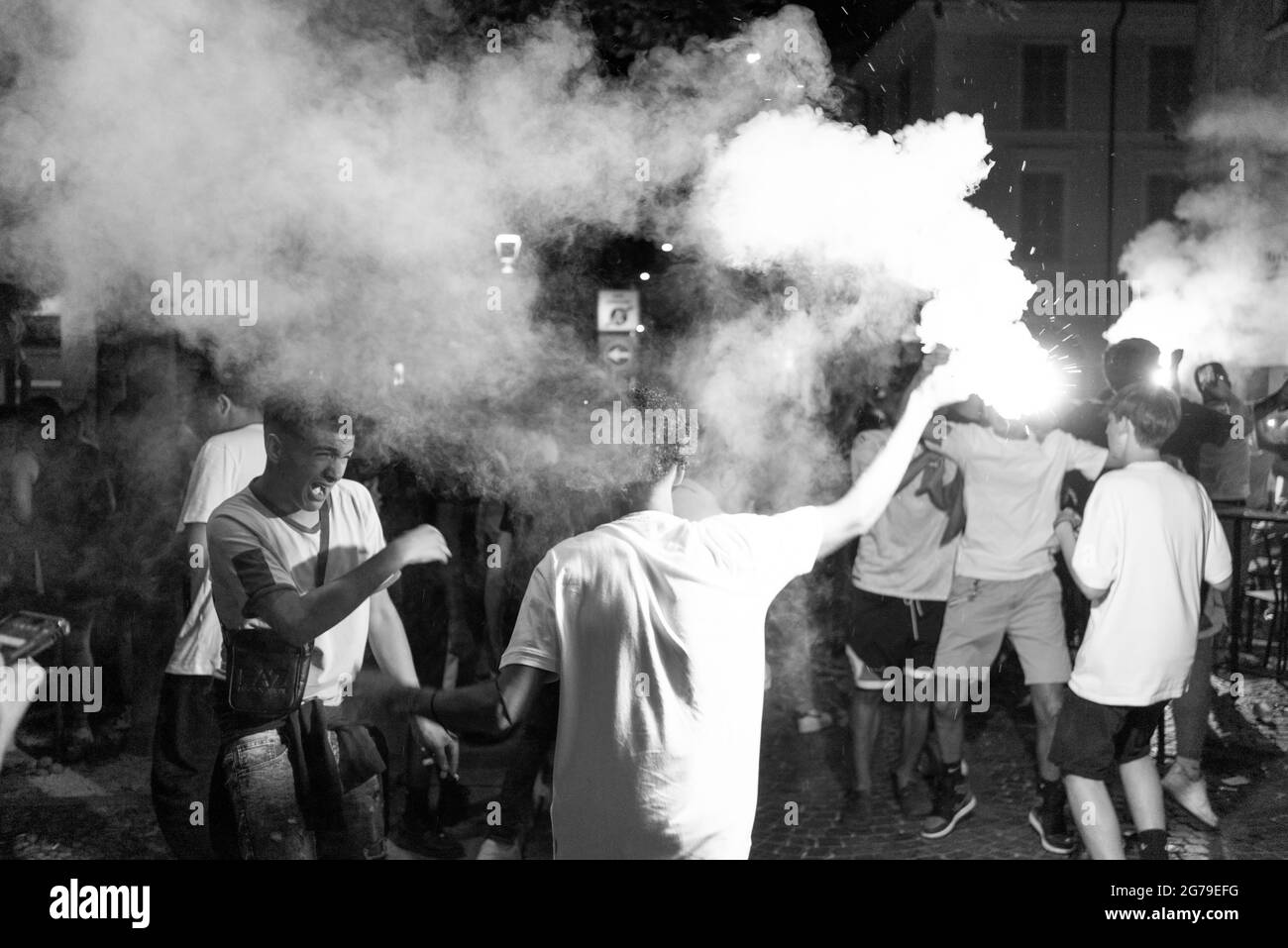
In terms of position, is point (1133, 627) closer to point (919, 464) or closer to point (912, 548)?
point (912, 548)

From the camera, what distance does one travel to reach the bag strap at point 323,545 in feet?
11.1

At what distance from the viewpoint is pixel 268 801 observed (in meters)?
3.22

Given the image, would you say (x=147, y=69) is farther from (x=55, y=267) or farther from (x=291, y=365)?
(x=291, y=365)

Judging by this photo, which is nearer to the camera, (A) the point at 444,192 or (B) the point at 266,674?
(B) the point at 266,674

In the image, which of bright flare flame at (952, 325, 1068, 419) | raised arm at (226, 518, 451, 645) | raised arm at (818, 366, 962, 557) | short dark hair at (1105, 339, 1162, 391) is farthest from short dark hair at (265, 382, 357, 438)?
short dark hair at (1105, 339, 1162, 391)

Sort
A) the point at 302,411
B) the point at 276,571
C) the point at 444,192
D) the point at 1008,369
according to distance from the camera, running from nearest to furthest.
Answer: the point at 276,571
the point at 1008,369
the point at 302,411
the point at 444,192

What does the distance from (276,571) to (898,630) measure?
252cm

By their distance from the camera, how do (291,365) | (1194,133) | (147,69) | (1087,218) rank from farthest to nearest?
(1087,218) < (1194,133) < (291,365) < (147,69)

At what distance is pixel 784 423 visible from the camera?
15.7 feet

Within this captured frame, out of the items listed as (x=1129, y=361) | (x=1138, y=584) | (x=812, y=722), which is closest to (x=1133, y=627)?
(x=1138, y=584)

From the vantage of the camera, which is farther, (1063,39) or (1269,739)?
(1063,39)

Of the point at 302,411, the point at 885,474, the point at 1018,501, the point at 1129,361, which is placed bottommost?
the point at 1018,501
